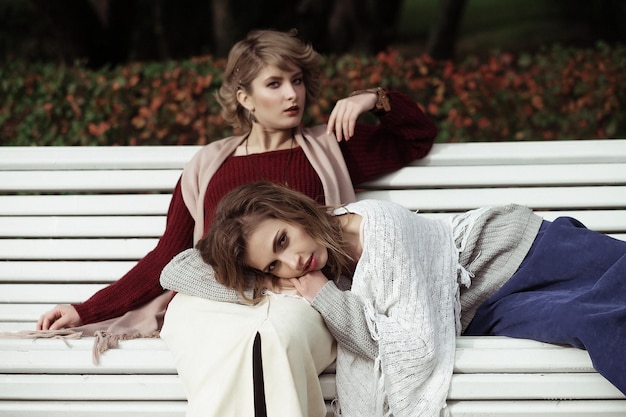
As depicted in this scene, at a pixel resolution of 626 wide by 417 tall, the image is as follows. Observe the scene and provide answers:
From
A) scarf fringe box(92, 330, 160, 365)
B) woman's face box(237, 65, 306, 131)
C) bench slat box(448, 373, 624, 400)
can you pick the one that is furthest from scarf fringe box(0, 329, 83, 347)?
bench slat box(448, 373, 624, 400)

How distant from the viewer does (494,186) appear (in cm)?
404

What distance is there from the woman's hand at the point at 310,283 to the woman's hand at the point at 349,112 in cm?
81

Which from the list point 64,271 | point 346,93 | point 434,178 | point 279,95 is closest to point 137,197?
point 64,271

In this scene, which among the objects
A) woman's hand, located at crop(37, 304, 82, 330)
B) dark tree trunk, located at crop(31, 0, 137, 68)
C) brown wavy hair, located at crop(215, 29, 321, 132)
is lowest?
woman's hand, located at crop(37, 304, 82, 330)

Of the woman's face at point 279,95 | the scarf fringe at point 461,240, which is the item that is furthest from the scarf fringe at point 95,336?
the scarf fringe at point 461,240

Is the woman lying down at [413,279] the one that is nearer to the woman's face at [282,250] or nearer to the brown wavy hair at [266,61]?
the woman's face at [282,250]

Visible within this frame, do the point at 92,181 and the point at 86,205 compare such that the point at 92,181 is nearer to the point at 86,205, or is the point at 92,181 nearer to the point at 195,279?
A: the point at 86,205

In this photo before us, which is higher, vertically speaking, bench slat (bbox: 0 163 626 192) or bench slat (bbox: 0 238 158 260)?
bench slat (bbox: 0 163 626 192)

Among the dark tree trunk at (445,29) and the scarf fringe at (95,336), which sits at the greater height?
the dark tree trunk at (445,29)

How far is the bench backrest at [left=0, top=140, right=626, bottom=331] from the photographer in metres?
3.86

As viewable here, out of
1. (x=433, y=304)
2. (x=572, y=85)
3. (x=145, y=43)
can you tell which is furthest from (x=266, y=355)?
(x=145, y=43)

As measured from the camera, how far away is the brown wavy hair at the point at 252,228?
2.94 meters

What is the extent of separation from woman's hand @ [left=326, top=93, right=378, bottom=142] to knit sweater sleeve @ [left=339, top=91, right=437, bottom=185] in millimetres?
97

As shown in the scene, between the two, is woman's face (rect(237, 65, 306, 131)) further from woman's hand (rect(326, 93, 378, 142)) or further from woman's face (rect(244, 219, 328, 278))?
woman's face (rect(244, 219, 328, 278))
